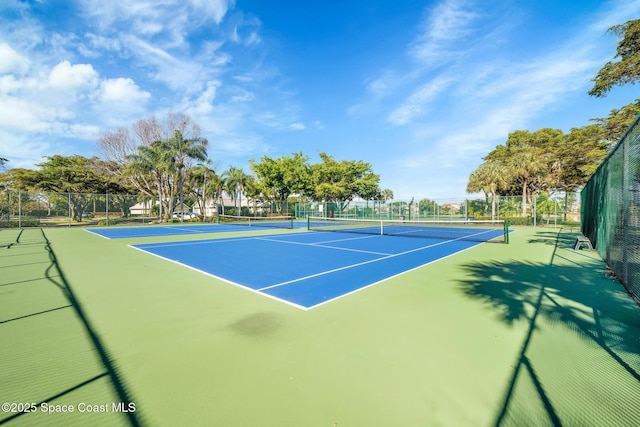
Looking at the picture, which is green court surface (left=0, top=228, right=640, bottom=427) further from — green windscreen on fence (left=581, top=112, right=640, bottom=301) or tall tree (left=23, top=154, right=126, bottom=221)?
tall tree (left=23, top=154, right=126, bottom=221)

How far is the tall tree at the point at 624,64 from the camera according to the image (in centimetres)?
1183

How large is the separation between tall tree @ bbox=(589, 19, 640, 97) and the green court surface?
40.4 ft

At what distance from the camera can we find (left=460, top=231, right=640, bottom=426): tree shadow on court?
2338mm

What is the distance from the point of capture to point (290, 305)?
4797 mm

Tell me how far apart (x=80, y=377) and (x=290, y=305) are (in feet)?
9.07

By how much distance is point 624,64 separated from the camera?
1211cm

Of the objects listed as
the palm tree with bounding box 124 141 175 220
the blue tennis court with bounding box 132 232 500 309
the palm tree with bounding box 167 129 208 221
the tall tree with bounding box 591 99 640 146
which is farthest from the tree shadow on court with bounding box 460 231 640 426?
the palm tree with bounding box 167 129 208 221

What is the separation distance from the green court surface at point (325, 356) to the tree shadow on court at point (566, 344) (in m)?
0.02

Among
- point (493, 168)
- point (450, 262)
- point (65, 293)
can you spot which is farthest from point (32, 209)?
point (493, 168)

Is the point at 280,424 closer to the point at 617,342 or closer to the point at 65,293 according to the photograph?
the point at 617,342

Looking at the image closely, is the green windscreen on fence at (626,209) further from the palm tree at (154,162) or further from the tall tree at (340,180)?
the tall tree at (340,180)

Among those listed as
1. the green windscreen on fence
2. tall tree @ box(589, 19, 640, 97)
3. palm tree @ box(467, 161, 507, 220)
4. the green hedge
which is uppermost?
tall tree @ box(589, 19, 640, 97)

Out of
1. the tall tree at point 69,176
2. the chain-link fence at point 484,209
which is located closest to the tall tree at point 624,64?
the chain-link fence at point 484,209

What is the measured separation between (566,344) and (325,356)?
2.98 metres
